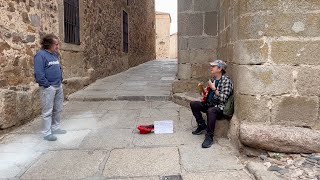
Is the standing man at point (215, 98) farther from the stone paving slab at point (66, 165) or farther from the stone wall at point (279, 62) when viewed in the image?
the stone paving slab at point (66, 165)

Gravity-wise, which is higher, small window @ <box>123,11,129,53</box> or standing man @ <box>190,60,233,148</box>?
small window @ <box>123,11,129,53</box>

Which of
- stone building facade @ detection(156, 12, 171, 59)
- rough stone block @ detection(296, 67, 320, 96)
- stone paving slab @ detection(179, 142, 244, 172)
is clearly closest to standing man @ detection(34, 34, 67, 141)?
stone paving slab @ detection(179, 142, 244, 172)

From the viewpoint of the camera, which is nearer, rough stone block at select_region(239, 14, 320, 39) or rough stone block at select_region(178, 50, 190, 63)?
rough stone block at select_region(239, 14, 320, 39)

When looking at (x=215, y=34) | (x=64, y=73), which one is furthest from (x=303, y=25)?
(x=64, y=73)

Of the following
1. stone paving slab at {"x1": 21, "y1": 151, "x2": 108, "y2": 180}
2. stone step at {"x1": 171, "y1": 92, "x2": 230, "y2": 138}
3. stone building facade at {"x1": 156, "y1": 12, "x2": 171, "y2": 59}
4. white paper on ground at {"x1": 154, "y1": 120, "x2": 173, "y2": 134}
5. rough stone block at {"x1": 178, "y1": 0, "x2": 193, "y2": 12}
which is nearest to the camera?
stone paving slab at {"x1": 21, "y1": 151, "x2": 108, "y2": 180}

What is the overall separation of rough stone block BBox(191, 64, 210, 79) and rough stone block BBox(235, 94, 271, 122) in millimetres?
2435

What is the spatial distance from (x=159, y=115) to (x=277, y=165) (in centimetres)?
236

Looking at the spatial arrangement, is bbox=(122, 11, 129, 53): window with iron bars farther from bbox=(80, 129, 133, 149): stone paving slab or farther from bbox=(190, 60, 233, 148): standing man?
bbox=(190, 60, 233, 148): standing man

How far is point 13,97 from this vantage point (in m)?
4.39

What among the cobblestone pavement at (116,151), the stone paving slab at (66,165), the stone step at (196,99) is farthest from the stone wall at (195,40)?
the stone paving slab at (66,165)

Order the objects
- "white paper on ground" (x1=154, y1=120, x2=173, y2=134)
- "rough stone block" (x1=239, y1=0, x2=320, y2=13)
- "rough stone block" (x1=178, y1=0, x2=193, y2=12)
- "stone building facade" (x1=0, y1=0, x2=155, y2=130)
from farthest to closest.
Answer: "rough stone block" (x1=178, y1=0, x2=193, y2=12)
"stone building facade" (x1=0, y1=0, x2=155, y2=130)
"white paper on ground" (x1=154, y1=120, x2=173, y2=134)
"rough stone block" (x1=239, y1=0, x2=320, y2=13)

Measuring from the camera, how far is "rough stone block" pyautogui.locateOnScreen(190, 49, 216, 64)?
574cm

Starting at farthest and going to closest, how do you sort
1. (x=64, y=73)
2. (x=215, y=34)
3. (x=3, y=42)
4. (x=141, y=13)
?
(x=141, y=13)
(x=64, y=73)
(x=215, y=34)
(x=3, y=42)

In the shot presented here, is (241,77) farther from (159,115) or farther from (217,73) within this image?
(159,115)
